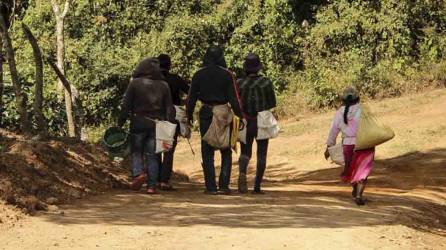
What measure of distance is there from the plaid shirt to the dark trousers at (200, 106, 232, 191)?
601 millimetres

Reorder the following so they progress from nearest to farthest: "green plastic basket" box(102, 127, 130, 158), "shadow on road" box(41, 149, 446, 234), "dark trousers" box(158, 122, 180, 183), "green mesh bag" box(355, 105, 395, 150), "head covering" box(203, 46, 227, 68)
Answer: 1. "shadow on road" box(41, 149, 446, 234)
2. "green mesh bag" box(355, 105, 395, 150)
3. "head covering" box(203, 46, 227, 68)
4. "dark trousers" box(158, 122, 180, 183)
5. "green plastic basket" box(102, 127, 130, 158)

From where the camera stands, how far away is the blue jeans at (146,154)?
356 inches

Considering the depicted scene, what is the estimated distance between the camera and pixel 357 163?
9.06 m

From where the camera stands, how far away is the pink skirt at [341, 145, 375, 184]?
9.02 m

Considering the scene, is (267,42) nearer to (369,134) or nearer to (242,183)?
(242,183)

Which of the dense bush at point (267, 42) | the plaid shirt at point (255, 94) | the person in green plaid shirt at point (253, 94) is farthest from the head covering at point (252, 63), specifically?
the dense bush at point (267, 42)

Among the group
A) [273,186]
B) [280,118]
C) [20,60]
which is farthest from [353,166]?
[20,60]

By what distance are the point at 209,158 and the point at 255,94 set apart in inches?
41.1

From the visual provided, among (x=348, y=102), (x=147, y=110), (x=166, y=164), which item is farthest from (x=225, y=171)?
(x=348, y=102)

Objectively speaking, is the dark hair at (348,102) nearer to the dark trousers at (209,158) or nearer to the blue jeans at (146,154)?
the dark trousers at (209,158)

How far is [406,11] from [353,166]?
1602cm

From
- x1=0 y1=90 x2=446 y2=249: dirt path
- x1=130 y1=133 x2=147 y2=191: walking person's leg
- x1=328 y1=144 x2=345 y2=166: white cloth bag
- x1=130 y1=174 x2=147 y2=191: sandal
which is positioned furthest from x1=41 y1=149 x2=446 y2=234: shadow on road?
x1=328 y1=144 x2=345 y2=166: white cloth bag

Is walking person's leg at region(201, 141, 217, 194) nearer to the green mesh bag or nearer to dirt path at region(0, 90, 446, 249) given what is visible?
dirt path at region(0, 90, 446, 249)

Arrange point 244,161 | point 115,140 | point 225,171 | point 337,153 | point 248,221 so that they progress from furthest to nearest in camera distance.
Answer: point 115,140 < point 244,161 < point 225,171 < point 337,153 < point 248,221
